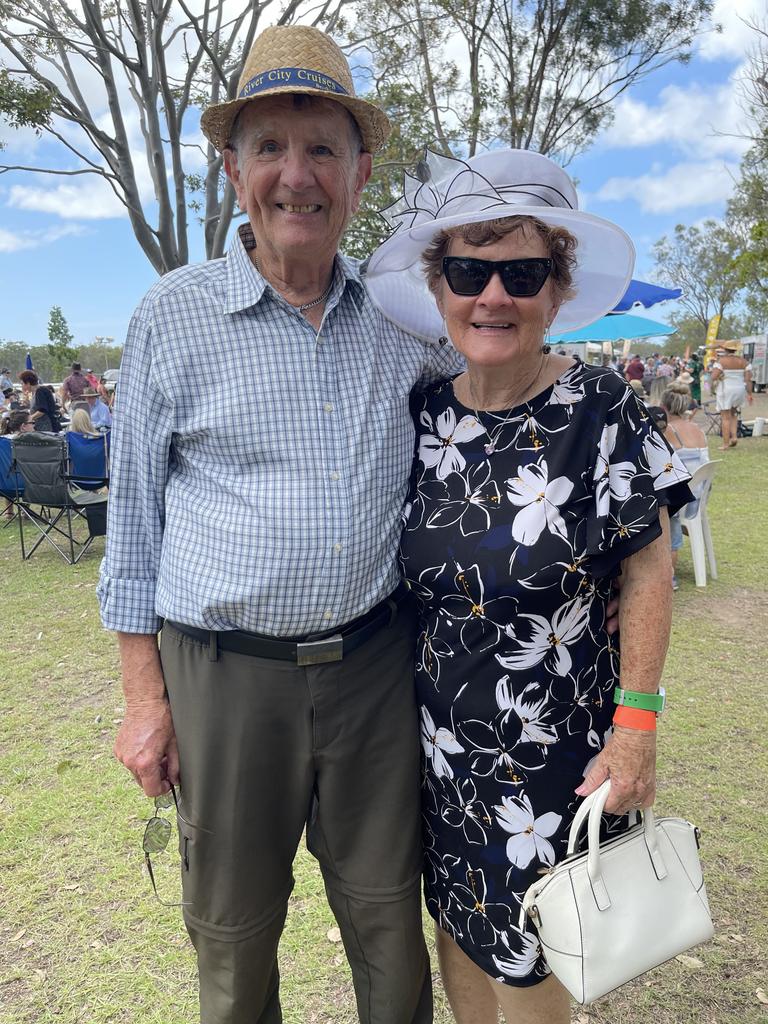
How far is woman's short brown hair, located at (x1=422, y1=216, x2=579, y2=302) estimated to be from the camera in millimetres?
1688

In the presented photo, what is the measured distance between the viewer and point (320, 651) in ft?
5.65

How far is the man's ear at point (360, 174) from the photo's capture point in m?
1.95

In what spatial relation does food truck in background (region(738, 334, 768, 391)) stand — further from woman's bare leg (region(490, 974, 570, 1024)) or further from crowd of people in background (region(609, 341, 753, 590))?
Answer: woman's bare leg (region(490, 974, 570, 1024))

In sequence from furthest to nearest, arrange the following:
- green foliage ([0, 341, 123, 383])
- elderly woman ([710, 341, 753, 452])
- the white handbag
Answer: green foliage ([0, 341, 123, 383]) < elderly woman ([710, 341, 753, 452]) < the white handbag

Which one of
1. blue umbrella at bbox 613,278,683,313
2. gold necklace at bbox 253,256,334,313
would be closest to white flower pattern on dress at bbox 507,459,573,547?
gold necklace at bbox 253,256,334,313

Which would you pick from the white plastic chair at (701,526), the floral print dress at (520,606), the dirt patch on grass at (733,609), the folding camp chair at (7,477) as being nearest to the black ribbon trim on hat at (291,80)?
the floral print dress at (520,606)

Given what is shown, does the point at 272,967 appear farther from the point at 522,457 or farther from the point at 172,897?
the point at 522,457

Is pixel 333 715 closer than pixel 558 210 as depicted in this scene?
No

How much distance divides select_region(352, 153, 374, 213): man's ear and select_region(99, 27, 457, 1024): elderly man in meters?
0.02

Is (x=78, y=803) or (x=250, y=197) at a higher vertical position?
(x=250, y=197)

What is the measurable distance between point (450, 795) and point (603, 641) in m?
0.54

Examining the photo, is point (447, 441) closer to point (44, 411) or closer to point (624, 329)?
point (624, 329)

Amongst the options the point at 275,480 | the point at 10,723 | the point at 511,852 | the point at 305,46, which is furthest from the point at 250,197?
the point at 10,723

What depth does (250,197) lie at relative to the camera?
5.89 feet
